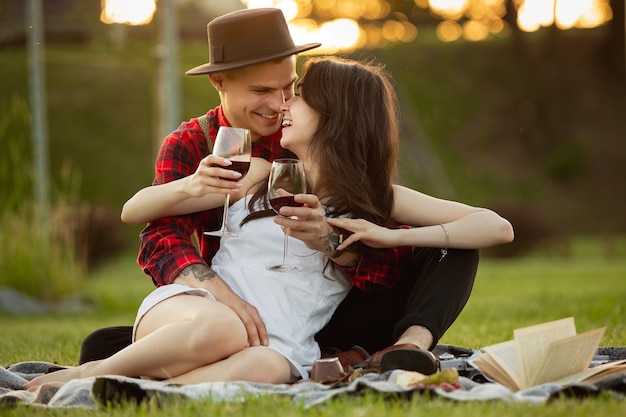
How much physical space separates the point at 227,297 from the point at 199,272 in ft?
0.58

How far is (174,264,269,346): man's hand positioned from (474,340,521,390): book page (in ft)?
2.76

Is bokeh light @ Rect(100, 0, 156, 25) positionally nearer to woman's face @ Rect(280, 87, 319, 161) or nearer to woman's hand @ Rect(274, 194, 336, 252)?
woman's face @ Rect(280, 87, 319, 161)

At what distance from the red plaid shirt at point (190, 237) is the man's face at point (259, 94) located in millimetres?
95

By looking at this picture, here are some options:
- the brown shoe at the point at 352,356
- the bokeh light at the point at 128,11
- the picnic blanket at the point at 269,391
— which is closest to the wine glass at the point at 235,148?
the picnic blanket at the point at 269,391

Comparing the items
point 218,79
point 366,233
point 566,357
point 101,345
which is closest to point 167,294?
point 101,345

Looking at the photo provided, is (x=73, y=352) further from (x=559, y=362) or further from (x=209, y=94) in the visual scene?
(x=209, y=94)

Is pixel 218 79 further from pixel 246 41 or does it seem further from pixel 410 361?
pixel 410 361

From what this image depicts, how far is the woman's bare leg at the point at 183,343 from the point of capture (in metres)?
3.37

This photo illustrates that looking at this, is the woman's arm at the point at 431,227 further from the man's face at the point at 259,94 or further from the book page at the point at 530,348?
the man's face at the point at 259,94

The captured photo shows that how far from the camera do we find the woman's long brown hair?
389 cm

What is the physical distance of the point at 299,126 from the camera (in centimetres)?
394

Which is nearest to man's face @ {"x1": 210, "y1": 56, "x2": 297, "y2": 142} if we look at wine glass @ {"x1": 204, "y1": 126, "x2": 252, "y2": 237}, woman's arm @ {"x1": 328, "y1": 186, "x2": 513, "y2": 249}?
woman's arm @ {"x1": 328, "y1": 186, "x2": 513, "y2": 249}

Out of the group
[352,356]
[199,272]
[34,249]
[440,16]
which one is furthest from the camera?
[440,16]

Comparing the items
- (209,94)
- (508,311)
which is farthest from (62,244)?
(209,94)
